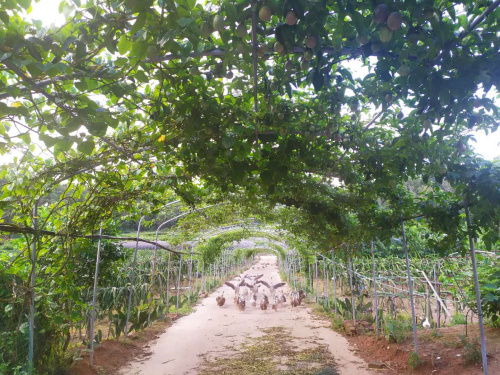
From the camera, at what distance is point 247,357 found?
558 centimetres

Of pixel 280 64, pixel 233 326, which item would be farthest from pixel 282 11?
pixel 233 326

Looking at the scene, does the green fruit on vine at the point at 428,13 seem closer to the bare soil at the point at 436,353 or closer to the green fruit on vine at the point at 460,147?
the green fruit on vine at the point at 460,147

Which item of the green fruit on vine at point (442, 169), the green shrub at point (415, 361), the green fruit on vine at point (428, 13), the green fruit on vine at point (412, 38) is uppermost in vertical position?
the green fruit on vine at point (412, 38)

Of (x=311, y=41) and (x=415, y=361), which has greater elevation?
(x=311, y=41)

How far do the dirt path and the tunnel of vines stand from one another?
3.10 feet

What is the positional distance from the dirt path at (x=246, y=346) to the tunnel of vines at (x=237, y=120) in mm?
946

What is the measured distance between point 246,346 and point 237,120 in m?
4.89

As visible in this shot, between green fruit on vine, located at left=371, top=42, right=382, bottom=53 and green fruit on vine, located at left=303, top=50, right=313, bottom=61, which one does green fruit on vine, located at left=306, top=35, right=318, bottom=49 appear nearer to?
green fruit on vine, located at left=303, top=50, right=313, bottom=61

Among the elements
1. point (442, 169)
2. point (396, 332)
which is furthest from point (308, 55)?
point (396, 332)

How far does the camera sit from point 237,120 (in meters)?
2.72

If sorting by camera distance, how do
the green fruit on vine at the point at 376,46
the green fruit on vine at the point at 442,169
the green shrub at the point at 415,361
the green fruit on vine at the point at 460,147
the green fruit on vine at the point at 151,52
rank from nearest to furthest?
1. the green fruit on vine at the point at 151,52
2. the green fruit on vine at the point at 376,46
3. the green fruit on vine at the point at 460,147
4. the green fruit on vine at the point at 442,169
5. the green shrub at the point at 415,361

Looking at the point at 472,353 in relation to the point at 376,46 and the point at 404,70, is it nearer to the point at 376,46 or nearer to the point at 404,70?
the point at 404,70

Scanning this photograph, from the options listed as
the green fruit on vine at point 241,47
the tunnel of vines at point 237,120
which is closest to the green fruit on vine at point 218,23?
the tunnel of vines at point 237,120

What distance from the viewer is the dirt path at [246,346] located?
16.7 feet
